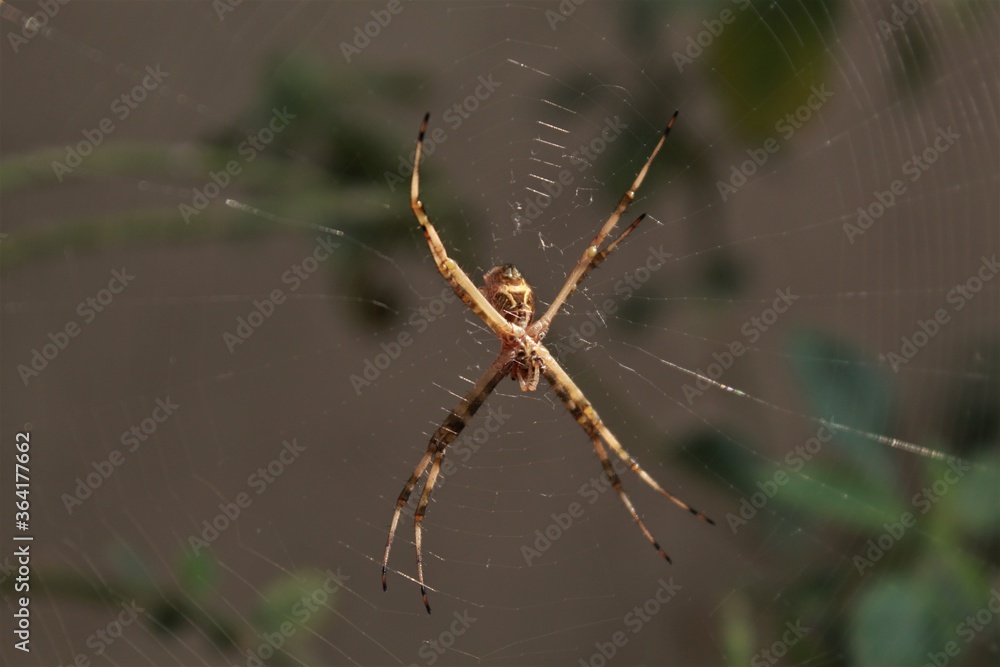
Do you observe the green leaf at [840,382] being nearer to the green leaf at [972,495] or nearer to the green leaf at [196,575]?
the green leaf at [972,495]

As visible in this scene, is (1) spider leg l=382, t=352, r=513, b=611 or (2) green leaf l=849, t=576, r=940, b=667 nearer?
(2) green leaf l=849, t=576, r=940, b=667

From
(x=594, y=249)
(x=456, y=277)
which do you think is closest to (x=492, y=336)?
(x=456, y=277)

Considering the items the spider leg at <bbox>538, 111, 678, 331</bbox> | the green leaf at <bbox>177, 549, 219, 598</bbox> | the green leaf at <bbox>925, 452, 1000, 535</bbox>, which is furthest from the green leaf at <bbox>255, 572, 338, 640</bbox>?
the green leaf at <bbox>925, 452, 1000, 535</bbox>

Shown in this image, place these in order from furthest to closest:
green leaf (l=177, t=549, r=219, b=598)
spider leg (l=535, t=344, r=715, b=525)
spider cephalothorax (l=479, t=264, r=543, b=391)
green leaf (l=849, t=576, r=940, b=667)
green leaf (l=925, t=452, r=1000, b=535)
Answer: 1. spider leg (l=535, t=344, r=715, b=525)
2. spider cephalothorax (l=479, t=264, r=543, b=391)
3. green leaf (l=177, t=549, r=219, b=598)
4. green leaf (l=925, t=452, r=1000, b=535)
5. green leaf (l=849, t=576, r=940, b=667)

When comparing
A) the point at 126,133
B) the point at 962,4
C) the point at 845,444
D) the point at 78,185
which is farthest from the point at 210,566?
the point at 962,4

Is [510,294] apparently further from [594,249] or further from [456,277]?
[594,249]

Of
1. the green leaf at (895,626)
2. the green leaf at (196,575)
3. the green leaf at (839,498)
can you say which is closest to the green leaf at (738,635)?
the green leaf at (895,626)

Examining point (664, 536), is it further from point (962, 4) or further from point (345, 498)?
point (962, 4)

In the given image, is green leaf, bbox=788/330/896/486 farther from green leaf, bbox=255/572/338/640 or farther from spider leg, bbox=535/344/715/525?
green leaf, bbox=255/572/338/640
